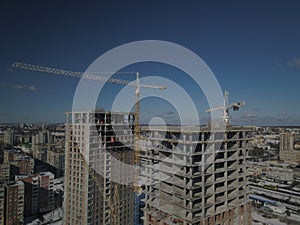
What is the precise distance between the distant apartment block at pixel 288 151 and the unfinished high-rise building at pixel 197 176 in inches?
780

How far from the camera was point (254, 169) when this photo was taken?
61.9 ft

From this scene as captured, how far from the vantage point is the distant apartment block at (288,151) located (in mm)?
20734

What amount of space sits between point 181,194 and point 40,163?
16519 mm

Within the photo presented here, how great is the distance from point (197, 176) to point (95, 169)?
171 inches

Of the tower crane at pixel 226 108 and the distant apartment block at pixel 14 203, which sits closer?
the tower crane at pixel 226 108

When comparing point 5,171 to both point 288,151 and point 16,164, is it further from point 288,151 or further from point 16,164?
point 288,151

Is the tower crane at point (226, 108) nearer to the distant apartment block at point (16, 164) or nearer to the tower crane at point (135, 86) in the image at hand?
the tower crane at point (135, 86)

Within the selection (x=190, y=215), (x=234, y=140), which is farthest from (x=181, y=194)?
(x=234, y=140)

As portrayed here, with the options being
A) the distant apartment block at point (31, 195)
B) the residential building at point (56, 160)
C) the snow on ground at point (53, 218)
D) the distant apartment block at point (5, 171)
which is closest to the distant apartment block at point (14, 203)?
the snow on ground at point (53, 218)

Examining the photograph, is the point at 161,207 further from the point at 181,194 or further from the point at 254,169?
the point at 254,169

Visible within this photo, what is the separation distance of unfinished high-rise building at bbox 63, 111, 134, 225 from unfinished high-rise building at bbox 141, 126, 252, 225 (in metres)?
3.29

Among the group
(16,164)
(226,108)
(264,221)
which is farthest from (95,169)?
(16,164)

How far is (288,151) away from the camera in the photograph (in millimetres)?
21188

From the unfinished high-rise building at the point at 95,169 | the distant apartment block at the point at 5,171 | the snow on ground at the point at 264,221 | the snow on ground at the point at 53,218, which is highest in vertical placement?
the unfinished high-rise building at the point at 95,169
